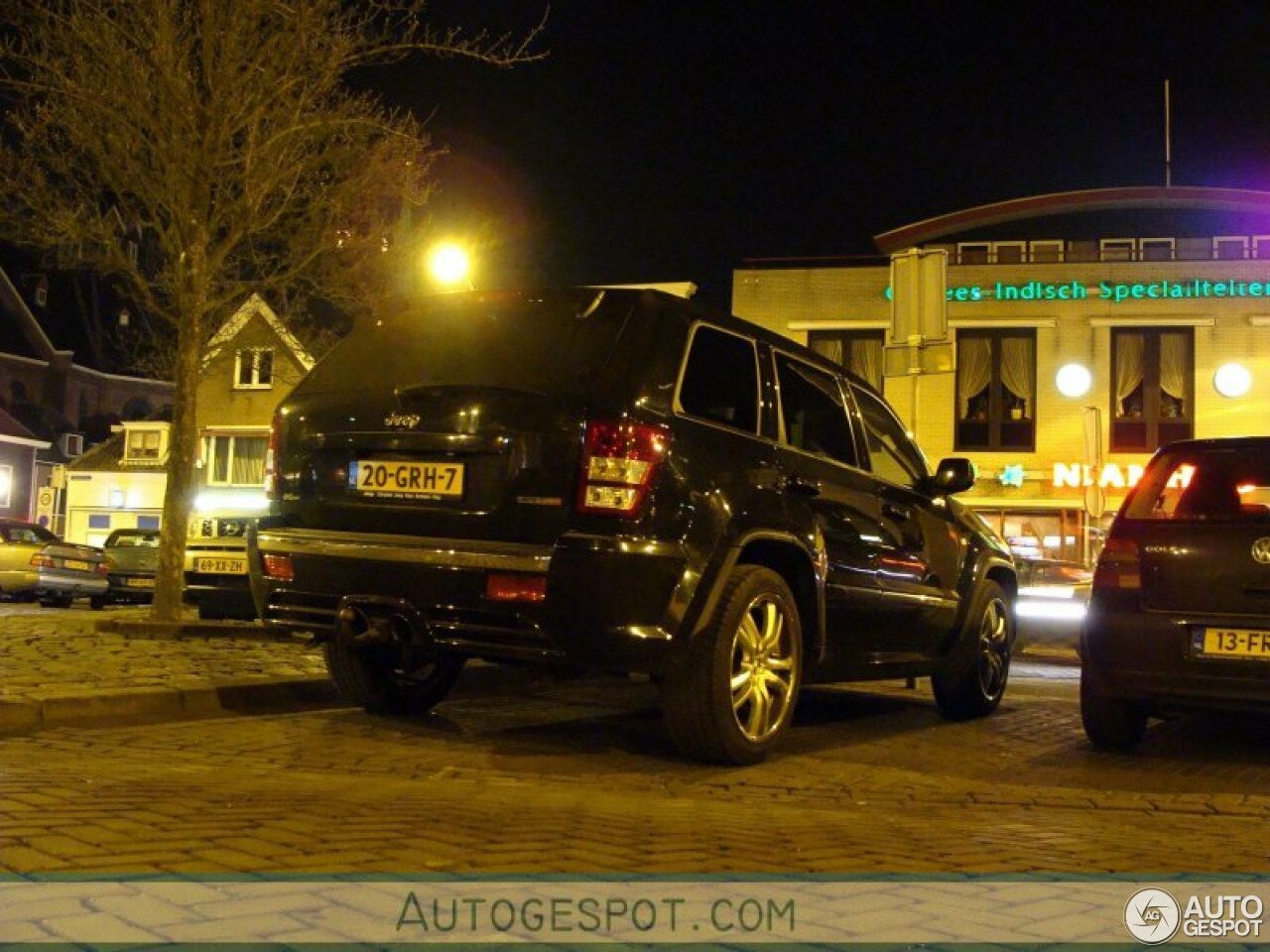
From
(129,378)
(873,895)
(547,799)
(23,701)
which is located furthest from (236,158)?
(129,378)

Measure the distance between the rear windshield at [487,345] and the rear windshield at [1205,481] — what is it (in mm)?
Answer: 3055

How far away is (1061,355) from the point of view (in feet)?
90.3

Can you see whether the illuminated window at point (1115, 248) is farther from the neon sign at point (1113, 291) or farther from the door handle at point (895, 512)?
the door handle at point (895, 512)

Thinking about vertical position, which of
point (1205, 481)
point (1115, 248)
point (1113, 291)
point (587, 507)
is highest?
point (1115, 248)

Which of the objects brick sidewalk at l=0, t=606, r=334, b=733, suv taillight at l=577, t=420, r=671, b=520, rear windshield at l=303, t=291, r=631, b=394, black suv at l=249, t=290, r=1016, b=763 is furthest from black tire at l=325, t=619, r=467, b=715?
suv taillight at l=577, t=420, r=671, b=520

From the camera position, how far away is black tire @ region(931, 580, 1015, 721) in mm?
7910

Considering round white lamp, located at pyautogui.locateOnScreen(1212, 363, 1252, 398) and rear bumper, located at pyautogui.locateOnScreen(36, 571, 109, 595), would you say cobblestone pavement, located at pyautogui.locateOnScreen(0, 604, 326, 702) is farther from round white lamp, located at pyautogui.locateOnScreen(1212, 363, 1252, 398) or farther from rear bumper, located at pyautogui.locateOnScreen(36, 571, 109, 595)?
round white lamp, located at pyautogui.locateOnScreen(1212, 363, 1252, 398)

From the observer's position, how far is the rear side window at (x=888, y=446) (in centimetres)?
738

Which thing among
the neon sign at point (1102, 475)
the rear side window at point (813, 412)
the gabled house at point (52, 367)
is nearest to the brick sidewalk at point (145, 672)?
the rear side window at point (813, 412)

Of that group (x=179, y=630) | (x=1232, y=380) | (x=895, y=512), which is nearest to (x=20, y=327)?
(x=1232, y=380)

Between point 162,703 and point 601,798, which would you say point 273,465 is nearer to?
point 162,703

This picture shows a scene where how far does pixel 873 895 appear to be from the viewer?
3602mm

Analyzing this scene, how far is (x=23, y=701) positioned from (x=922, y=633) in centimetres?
474

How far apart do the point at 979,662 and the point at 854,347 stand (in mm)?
20582
